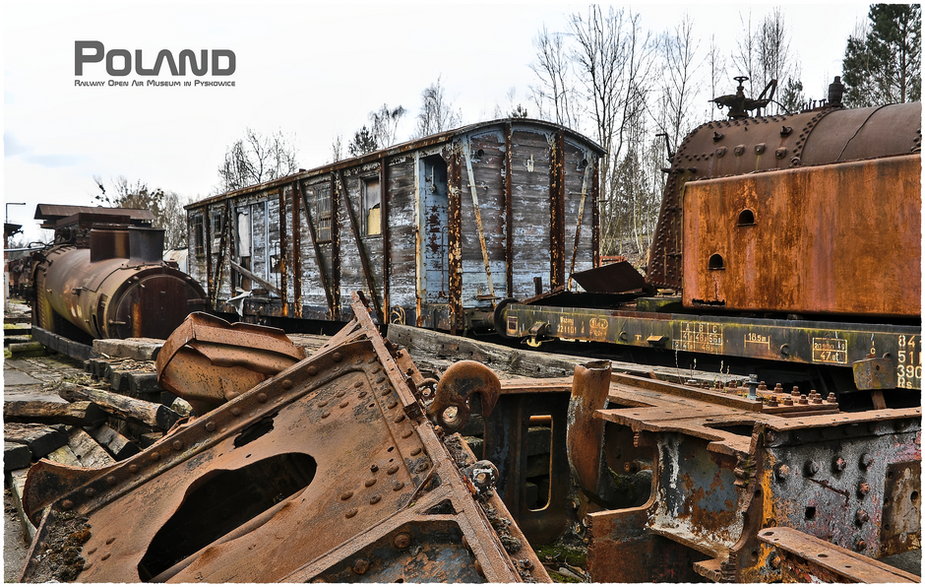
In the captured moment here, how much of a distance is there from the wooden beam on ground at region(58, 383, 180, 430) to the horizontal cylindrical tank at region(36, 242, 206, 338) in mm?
2808

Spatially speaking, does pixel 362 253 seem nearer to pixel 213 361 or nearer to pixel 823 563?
pixel 213 361

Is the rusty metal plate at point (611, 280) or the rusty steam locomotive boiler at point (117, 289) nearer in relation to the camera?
the rusty metal plate at point (611, 280)

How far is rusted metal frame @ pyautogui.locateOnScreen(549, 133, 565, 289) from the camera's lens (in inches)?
464

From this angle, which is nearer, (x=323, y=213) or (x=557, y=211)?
(x=557, y=211)

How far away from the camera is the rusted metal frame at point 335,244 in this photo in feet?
43.7

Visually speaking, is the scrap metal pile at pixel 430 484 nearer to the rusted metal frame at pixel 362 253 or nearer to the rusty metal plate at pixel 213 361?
the rusty metal plate at pixel 213 361

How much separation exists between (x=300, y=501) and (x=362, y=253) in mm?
10006

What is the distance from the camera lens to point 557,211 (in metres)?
11.9

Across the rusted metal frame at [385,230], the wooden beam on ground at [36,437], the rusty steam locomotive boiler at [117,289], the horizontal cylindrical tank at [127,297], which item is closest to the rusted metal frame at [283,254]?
the rusty steam locomotive boiler at [117,289]

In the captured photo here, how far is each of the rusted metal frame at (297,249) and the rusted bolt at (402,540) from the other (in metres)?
13.2

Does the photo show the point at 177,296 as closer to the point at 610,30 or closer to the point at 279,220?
the point at 279,220

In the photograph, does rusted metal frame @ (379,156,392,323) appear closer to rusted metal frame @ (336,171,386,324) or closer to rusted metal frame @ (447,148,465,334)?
rusted metal frame @ (336,171,386,324)

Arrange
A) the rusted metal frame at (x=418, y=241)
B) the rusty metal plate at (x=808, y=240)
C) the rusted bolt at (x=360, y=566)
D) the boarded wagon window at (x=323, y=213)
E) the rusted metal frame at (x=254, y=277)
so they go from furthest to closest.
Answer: the rusted metal frame at (x=254, y=277) < the boarded wagon window at (x=323, y=213) < the rusted metal frame at (x=418, y=241) < the rusty metal plate at (x=808, y=240) < the rusted bolt at (x=360, y=566)

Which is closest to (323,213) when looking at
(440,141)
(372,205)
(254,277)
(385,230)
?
Answer: (372,205)
